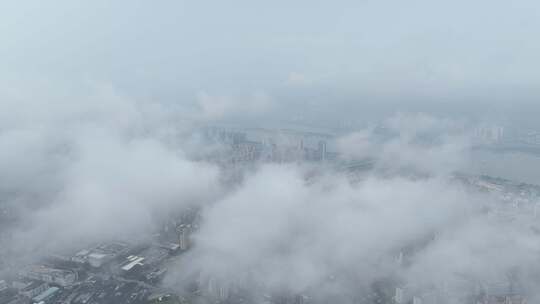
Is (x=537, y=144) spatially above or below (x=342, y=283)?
above

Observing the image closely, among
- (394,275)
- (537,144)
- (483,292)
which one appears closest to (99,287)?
(394,275)

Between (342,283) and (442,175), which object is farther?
(442,175)

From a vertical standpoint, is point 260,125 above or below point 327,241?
above

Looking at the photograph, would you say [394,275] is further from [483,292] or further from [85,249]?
[85,249]

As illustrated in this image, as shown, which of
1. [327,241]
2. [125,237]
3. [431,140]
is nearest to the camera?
[327,241]

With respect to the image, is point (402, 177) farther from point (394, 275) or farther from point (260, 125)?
point (260, 125)

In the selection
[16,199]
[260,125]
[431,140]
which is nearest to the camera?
[16,199]

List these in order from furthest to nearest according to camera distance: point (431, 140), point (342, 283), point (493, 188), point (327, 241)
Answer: point (431, 140) → point (493, 188) → point (327, 241) → point (342, 283)

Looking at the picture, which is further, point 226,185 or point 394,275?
point 226,185

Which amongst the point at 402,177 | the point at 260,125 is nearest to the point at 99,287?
the point at 402,177
